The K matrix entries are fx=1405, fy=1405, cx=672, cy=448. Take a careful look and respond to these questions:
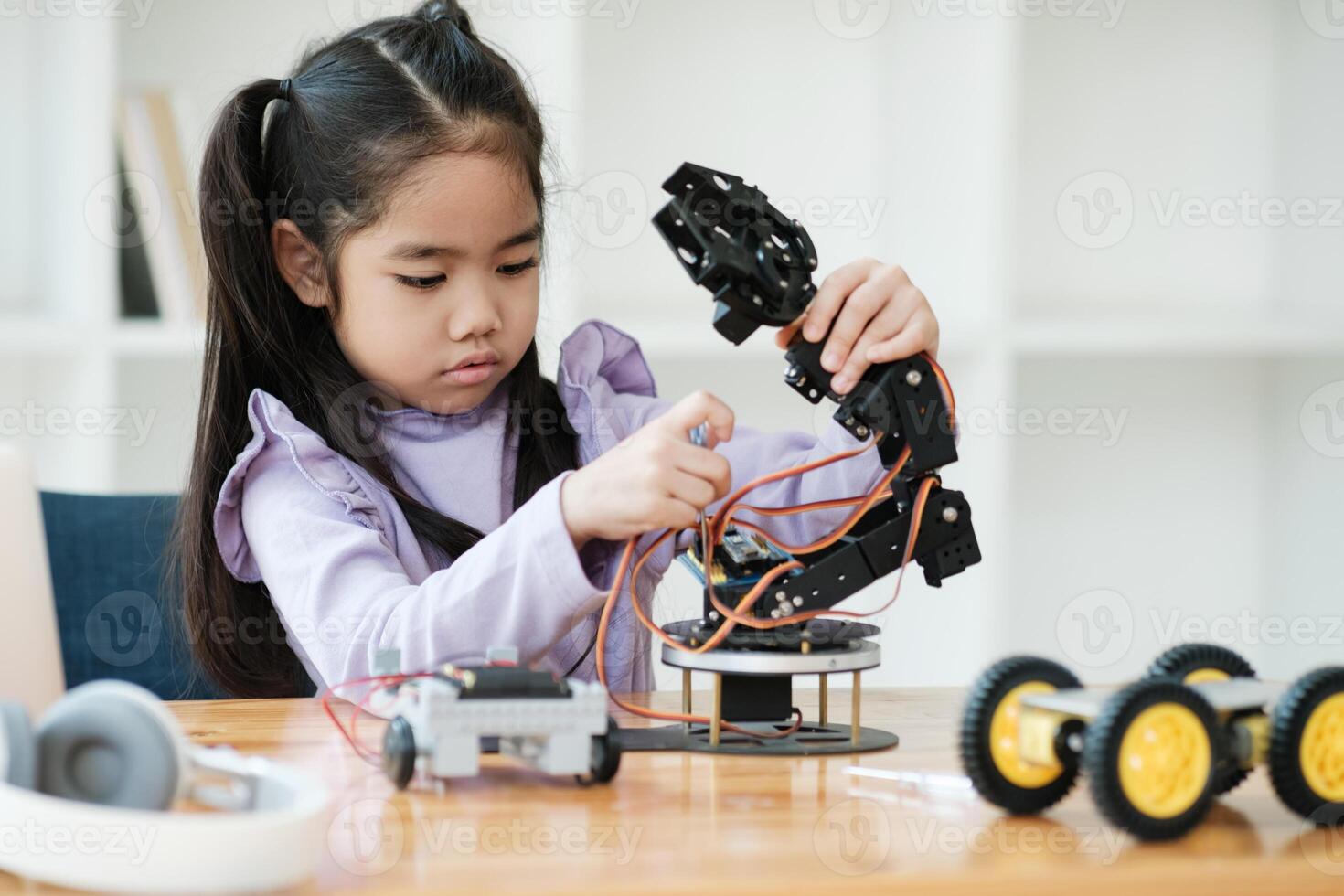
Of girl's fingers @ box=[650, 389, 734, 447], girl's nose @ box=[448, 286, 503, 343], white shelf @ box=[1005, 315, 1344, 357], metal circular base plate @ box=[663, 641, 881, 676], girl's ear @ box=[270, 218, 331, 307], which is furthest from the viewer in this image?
white shelf @ box=[1005, 315, 1344, 357]

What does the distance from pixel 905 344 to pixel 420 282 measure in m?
0.53

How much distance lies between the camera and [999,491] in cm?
211

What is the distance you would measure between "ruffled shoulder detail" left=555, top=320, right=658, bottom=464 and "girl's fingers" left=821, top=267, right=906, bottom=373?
1.71ft

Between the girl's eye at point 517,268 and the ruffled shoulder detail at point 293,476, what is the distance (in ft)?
0.74

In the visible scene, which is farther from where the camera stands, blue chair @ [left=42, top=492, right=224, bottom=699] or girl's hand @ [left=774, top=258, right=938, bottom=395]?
blue chair @ [left=42, top=492, right=224, bottom=699]

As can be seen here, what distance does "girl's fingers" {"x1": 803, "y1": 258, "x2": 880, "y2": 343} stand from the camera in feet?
2.96

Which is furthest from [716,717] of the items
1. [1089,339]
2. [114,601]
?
[1089,339]

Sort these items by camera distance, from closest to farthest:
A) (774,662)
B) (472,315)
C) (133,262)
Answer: (774,662)
(472,315)
(133,262)

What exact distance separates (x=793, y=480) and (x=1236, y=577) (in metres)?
1.41

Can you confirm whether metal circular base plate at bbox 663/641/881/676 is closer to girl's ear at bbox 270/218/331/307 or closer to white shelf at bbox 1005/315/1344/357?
girl's ear at bbox 270/218/331/307

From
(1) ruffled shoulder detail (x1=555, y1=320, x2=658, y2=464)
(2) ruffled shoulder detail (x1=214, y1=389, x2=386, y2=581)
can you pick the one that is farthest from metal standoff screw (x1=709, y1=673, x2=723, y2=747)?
(1) ruffled shoulder detail (x1=555, y1=320, x2=658, y2=464)

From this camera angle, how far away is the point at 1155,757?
62cm

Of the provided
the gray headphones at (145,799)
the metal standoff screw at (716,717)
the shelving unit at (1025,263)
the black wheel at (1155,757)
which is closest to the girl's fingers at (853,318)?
the metal standoff screw at (716,717)

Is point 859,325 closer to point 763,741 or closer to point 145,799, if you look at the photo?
point 763,741
